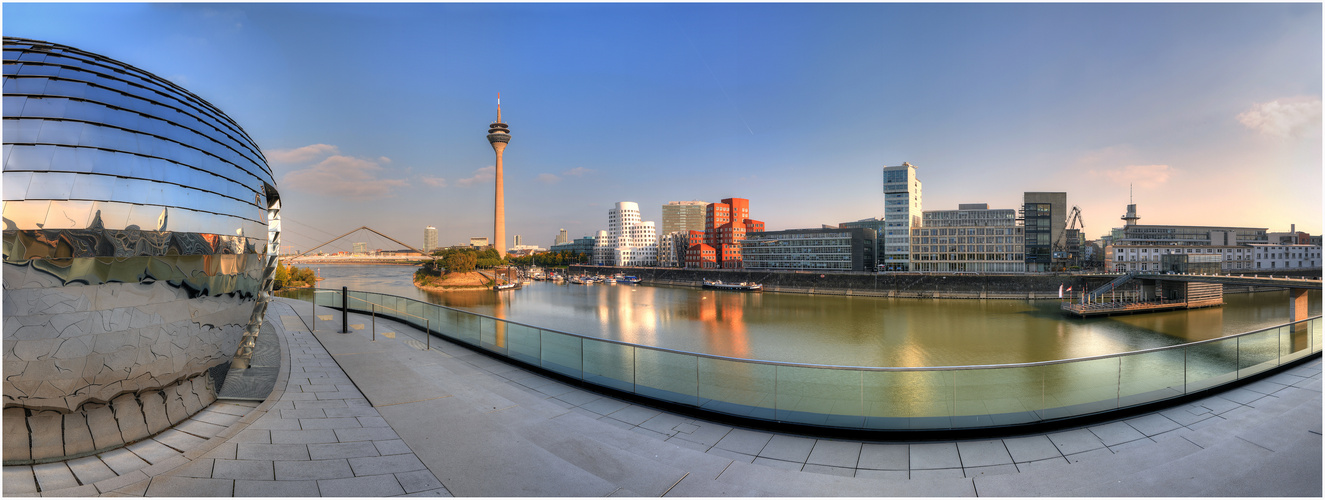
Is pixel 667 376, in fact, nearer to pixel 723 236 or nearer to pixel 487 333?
pixel 487 333

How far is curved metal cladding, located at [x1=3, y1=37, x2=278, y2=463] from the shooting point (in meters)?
3.96

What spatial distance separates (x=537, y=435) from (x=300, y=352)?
713cm

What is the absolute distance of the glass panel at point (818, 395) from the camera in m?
5.40

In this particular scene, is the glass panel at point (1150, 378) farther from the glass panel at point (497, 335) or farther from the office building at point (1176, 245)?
the office building at point (1176, 245)

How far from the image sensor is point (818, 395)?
5582 millimetres

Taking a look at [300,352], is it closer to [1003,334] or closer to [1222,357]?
[1222,357]

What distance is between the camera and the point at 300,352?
947cm

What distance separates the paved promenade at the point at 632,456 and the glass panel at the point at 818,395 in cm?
36

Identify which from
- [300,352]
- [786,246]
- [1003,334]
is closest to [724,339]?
[1003,334]

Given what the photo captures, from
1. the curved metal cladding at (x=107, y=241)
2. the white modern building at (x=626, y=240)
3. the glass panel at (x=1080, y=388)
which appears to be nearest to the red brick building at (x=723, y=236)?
the white modern building at (x=626, y=240)

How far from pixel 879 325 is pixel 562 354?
1348 inches

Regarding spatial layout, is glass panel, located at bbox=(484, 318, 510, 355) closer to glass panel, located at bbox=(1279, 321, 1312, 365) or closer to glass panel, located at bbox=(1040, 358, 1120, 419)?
glass panel, located at bbox=(1040, 358, 1120, 419)

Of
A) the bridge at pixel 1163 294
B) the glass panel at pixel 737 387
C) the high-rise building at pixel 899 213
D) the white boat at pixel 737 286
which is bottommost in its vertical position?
the white boat at pixel 737 286

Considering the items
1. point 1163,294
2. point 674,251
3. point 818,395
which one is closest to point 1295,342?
point 818,395
